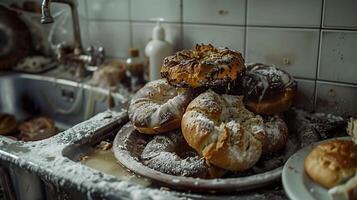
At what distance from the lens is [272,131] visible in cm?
62

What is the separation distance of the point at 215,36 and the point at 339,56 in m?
0.32

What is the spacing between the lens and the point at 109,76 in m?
1.06

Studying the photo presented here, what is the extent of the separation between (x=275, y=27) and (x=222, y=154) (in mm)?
432

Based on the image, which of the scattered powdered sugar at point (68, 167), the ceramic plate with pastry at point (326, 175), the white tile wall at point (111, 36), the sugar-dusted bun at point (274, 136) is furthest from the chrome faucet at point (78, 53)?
the ceramic plate with pastry at point (326, 175)

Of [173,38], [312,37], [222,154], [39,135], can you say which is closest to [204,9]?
[173,38]

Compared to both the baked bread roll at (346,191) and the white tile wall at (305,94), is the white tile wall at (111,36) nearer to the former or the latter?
the white tile wall at (305,94)

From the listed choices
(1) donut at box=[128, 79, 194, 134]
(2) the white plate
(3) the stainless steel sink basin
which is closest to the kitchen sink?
(3) the stainless steel sink basin

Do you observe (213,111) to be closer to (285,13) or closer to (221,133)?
(221,133)

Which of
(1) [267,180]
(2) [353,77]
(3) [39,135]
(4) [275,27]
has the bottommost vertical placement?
(3) [39,135]

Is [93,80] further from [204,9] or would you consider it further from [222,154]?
[222,154]

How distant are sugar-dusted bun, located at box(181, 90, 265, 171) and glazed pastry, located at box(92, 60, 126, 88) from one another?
1.59 feet

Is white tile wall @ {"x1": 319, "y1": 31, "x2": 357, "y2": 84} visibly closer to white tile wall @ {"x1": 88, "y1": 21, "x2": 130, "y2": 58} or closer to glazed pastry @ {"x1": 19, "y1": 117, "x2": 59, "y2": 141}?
white tile wall @ {"x1": 88, "y1": 21, "x2": 130, "y2": 58}

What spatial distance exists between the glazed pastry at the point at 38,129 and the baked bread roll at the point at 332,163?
32.4 inches

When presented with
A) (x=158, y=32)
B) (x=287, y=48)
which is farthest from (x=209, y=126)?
(x=158, y=32)
